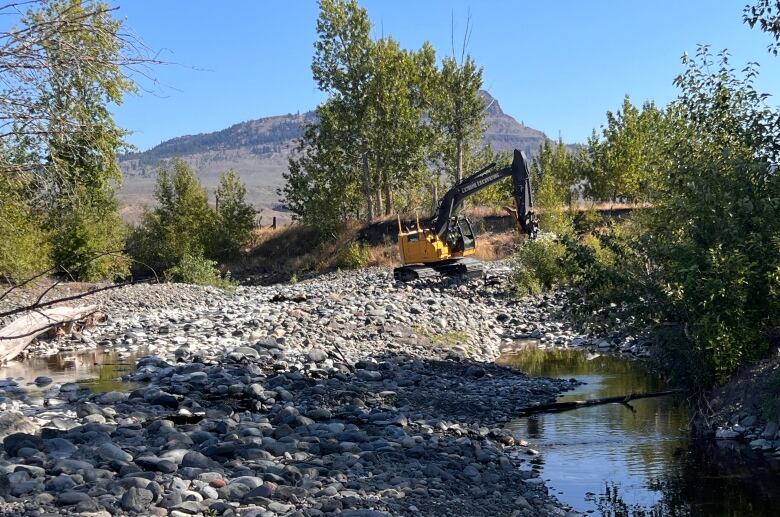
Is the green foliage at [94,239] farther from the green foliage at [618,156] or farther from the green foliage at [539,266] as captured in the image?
the green foliage at [618,156]

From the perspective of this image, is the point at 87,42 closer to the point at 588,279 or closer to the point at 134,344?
the point at 588,279

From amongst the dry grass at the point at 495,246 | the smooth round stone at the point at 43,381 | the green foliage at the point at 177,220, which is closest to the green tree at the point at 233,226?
the green foliage at the point at 177,220

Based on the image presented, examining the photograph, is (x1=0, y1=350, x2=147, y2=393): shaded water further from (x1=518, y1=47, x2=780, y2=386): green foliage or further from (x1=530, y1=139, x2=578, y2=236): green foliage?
(x1=530, y1=139, x2=578, y2=236): green foliage

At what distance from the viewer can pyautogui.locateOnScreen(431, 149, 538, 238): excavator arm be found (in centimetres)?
2950

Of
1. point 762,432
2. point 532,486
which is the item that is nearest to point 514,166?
point 762,432

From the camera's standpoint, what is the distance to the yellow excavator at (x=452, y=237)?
2939 cm

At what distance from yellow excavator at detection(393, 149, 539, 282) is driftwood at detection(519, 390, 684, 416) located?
15.0m

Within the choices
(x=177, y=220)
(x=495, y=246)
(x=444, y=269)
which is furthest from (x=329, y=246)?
(x=444, y=269)

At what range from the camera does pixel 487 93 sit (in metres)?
51.3

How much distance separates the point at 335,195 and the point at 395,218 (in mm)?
4728

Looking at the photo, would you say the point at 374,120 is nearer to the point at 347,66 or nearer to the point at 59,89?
the point at 347,66

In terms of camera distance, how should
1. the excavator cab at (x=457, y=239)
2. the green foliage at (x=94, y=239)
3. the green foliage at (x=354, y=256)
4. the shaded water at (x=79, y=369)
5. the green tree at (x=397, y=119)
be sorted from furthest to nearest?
the green tree at (x=397, y=119) → the green foliage at (x=354, y=256) → the green foliage at (x=94, y=239) → the excavator cab at (x=457, y=239) → the shaded water at (x=79, y=369)

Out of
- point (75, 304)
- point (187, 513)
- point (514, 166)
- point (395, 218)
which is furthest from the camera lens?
point (395, 218)

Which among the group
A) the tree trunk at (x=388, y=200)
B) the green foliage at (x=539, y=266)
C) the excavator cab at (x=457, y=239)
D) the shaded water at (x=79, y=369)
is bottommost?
the shaded water at (x=79, y=369)
